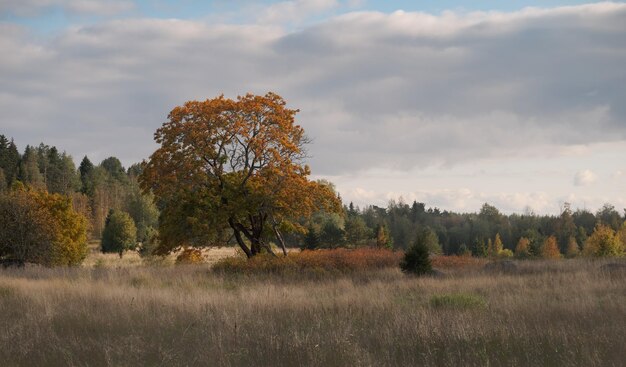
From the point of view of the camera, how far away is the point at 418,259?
21547 mm

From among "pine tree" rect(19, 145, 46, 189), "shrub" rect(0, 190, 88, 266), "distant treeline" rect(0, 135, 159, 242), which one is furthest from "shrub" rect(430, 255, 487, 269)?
"pine tree" rect(19, 145, 46, 189)

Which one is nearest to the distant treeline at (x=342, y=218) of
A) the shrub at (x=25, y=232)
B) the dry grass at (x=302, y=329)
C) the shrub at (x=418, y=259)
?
the shrub at (x=25, y=232)

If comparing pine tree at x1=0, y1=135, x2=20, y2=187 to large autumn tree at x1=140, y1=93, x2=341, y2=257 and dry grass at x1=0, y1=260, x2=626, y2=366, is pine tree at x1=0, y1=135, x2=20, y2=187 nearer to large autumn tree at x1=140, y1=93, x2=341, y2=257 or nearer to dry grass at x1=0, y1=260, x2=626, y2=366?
large autumn tree at x1=140, y1=93, x2=341, y2=257

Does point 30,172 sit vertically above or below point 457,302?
above

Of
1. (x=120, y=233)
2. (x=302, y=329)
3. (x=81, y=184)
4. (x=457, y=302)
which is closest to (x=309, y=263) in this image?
(x=457, y=302)

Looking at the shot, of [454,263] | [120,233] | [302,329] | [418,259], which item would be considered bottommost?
[454,263]

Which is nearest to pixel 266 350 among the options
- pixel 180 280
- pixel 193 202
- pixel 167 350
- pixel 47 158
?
pixel 167 350

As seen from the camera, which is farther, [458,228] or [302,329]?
[458,228]

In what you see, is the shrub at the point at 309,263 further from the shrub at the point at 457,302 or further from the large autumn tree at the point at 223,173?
the shrub at the point at 457,302

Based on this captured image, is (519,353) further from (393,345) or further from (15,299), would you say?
(15,299)

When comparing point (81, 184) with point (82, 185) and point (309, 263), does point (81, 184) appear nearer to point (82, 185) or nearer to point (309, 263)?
point (82, 185)

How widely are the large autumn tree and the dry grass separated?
10.9 metres

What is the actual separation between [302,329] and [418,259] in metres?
12.7

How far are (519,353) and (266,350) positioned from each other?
3307 millimetres
